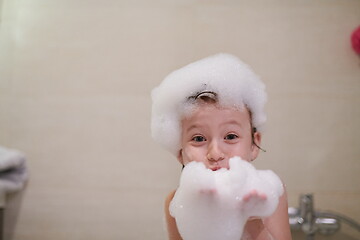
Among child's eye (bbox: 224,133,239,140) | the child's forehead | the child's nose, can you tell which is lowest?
the child's nose

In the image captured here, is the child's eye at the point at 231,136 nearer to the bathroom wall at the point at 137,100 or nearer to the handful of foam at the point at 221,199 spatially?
the handful of foam at the point at 221,199

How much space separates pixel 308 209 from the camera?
110 cm

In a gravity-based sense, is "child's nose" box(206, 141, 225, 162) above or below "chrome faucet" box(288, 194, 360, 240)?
above

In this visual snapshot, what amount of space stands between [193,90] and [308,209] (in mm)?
631

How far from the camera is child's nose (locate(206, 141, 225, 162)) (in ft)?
2.18

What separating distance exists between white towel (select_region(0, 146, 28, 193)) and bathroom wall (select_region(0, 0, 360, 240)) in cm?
4

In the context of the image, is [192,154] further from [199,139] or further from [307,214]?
[307,214]

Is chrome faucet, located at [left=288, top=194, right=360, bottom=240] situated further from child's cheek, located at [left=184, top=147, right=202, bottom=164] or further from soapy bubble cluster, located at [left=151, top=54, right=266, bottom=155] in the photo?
child's cheek, located at [left=184, top=147, right=202, bottom=164]

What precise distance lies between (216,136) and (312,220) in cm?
62

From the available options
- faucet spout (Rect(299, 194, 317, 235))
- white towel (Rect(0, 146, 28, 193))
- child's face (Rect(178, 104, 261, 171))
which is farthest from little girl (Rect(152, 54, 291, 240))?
white towel (Rect(0, 146, 28, 193))

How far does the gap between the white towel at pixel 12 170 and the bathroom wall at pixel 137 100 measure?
4 cm

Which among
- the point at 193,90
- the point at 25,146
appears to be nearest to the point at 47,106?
the point at 25,146

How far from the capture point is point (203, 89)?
0.75m

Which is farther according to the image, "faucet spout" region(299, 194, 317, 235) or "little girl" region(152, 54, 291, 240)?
"faucet spout" region(299, 194, 317, 235)
